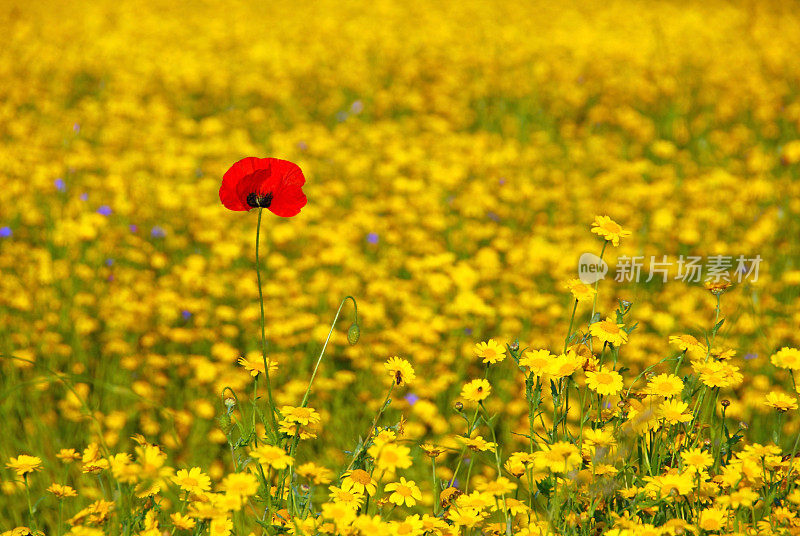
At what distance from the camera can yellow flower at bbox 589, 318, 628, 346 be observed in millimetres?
1419

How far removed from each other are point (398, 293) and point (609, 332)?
5.51 ft

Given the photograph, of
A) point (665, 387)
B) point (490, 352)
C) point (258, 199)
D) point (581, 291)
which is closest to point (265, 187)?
point (258, 199)

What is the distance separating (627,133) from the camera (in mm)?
4887

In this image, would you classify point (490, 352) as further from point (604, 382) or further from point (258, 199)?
point (258, 199)

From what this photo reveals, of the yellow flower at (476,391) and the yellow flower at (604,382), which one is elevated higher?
the yellow flower at (604,382)

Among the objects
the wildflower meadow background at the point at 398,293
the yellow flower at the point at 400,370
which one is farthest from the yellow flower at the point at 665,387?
the yellow flower at the point at 400,370

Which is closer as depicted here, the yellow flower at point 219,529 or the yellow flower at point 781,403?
the yellow flower at point 219,529

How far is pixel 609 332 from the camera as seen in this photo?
1.44 meters

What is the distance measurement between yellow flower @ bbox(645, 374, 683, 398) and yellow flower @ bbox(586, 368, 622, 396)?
106mm

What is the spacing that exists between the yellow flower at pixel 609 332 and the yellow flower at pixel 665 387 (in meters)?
0.12

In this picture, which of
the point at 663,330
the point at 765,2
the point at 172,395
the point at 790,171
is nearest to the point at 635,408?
the point at 663,330

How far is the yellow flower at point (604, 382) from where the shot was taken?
138 centimetres

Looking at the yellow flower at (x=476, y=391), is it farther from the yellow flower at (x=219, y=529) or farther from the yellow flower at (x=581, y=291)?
the yellow flower at (x=219, y=529)

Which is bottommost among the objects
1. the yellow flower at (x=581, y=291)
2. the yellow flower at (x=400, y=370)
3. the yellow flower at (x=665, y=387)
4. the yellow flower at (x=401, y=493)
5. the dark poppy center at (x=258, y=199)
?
the yellow flower at (x=401, y=493)
